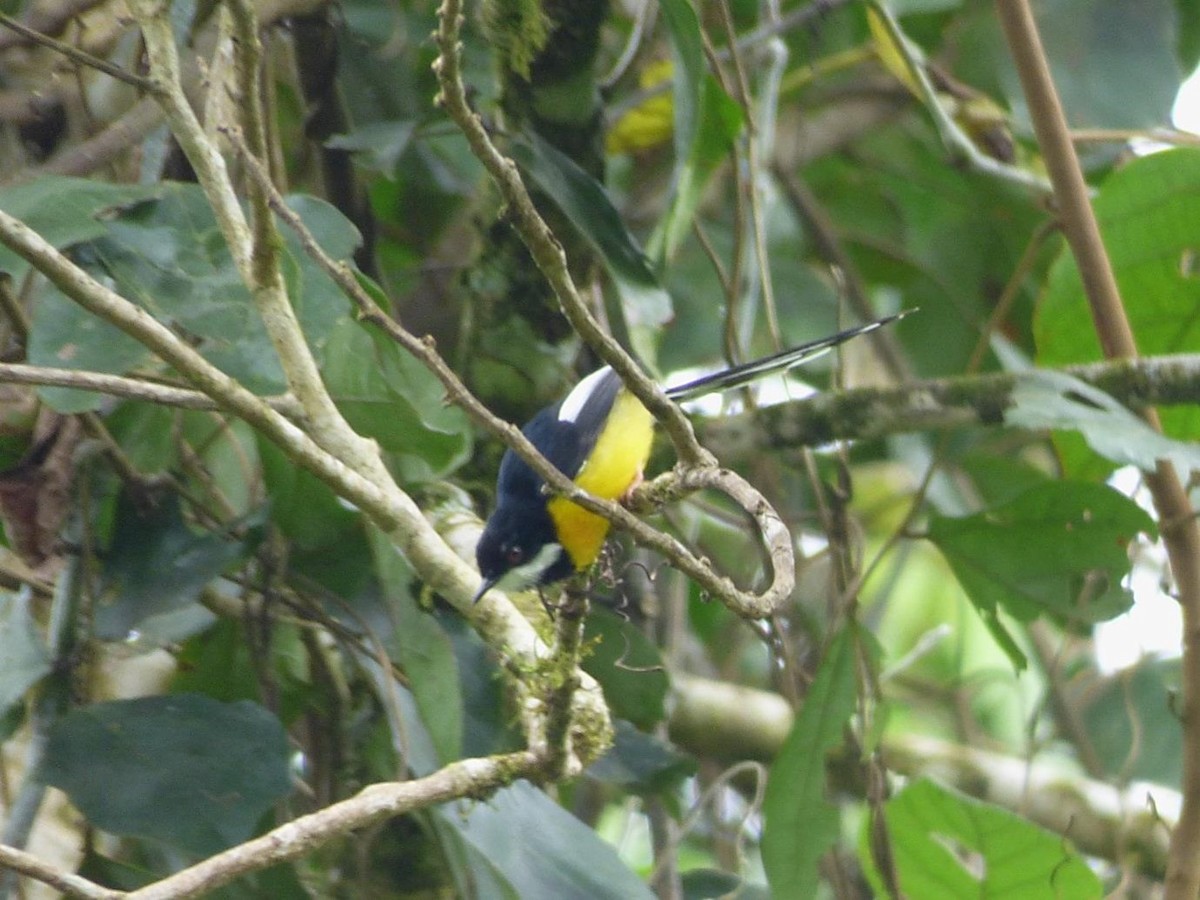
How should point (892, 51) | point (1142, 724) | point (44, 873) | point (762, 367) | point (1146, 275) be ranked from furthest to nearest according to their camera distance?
point (1142, 724) → point (892, 51) → point (1146, 275) → point (762, 367) → point (44, 873)

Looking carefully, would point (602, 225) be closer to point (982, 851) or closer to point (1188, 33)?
point (982, 851)

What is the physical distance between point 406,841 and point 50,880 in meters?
1.23

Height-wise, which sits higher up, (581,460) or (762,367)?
(762,367)

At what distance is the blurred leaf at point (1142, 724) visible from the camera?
11.9 ft

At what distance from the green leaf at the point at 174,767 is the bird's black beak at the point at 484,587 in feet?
1.13

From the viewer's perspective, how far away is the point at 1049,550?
95.5 inches

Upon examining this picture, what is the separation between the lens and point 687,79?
7.44ft

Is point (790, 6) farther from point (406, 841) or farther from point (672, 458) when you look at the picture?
point (406, 841)

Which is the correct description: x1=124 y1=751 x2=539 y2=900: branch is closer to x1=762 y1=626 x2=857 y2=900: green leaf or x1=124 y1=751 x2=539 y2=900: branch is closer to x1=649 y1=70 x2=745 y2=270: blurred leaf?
x1=762 y1=626 x2=857 y2=900: green leaf

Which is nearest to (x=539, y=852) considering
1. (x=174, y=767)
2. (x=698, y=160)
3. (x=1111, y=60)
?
(x=174, y=767)

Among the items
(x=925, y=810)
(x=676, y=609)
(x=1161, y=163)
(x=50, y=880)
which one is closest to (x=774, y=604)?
(x=50, y=880)

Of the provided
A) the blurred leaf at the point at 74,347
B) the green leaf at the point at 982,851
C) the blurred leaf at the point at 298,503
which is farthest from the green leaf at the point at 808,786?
the blurred leaf at the point at 74,347

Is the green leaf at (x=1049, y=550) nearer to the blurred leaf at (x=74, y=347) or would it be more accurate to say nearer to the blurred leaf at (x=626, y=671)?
the blurred leaf at (x=626, y=671)

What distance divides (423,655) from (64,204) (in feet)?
2.57
